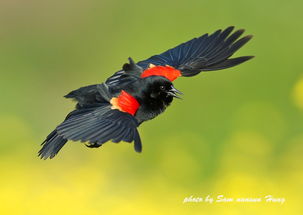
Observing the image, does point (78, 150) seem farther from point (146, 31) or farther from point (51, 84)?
point (146, 31)

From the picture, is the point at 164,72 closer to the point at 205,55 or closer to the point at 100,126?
the point at 205,55

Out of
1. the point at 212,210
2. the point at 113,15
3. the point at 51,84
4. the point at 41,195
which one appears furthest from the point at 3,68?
the point at 212,210

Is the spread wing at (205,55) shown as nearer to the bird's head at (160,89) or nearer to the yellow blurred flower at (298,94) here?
the bird's head at (160,89)

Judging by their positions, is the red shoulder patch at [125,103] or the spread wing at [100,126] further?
the red shoulder patch at [125,103]

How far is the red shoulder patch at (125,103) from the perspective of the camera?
345 centimetres

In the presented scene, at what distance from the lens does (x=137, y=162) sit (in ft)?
14.8

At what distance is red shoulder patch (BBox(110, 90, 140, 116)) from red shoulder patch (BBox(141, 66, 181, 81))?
0.22m

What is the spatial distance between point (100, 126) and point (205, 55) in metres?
0.98

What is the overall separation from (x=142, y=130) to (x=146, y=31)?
5.70 feet

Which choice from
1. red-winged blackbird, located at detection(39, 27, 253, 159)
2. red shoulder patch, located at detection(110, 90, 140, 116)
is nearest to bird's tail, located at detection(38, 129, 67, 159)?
red-winged blackbird, located at detection(39, 27, 253, 159)

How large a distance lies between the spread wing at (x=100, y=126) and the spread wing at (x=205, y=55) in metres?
0.57

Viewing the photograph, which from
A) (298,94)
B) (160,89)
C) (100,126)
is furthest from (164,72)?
(298,94)

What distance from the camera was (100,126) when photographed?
3.28m

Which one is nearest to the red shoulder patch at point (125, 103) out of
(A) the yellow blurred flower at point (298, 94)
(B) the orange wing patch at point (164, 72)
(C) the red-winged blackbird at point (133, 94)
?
(C) the red-winged blackbird at point (133, 94)
